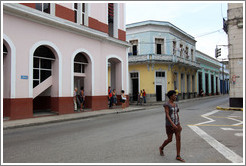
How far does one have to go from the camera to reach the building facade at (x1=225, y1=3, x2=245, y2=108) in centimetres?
1625

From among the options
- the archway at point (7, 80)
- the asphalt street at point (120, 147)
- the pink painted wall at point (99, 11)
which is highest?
the pink painted wall at point (99, 11)

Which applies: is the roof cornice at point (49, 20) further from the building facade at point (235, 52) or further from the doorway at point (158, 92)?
the doorway at point (158, 92)

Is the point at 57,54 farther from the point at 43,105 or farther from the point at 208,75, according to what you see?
the point at 208,75

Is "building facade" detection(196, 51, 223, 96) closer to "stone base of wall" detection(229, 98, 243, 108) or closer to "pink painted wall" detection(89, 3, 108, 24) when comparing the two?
"stone base of wall" detection(229, 98, 243, 108)

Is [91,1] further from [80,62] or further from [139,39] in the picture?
[139,39]

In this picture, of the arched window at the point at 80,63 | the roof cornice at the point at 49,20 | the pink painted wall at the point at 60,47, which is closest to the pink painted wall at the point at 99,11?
the roof cornice at the point at 49,20

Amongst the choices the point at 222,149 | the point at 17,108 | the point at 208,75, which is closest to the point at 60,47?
the point at 17,108

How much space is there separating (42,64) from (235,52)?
562 inches

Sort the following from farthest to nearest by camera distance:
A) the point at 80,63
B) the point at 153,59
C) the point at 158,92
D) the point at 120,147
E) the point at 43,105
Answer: the point at 158,92
the point at 153,59
the point at 80,63
the point at 43,105
the point at 120,147

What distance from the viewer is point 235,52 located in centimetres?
1648

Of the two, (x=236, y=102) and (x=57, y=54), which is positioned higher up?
(x=57, y=54)

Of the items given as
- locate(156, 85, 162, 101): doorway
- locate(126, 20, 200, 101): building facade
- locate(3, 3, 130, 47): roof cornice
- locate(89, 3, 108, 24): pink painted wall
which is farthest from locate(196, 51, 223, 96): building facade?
locate(3, 3, 130, 47): roof cornice

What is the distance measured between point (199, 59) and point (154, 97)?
1667 cm

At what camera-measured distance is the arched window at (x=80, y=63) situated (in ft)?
50.0
